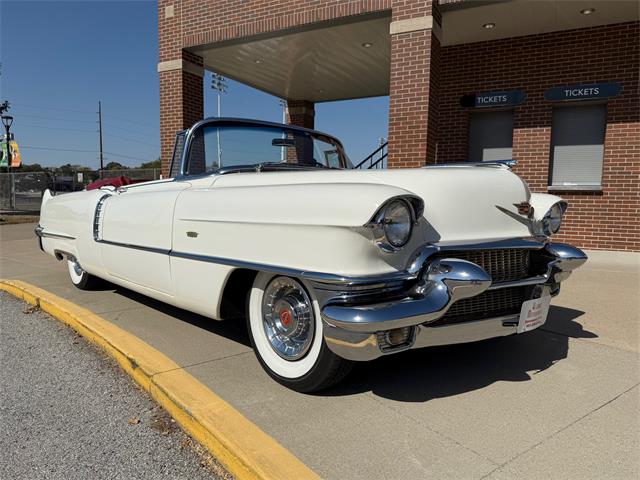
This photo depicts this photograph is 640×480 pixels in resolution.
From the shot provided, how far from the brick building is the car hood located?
4.11 meters

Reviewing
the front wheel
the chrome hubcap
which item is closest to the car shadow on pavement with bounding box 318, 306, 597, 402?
the front wheel

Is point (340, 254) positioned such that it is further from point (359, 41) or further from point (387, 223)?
point (359, 41)

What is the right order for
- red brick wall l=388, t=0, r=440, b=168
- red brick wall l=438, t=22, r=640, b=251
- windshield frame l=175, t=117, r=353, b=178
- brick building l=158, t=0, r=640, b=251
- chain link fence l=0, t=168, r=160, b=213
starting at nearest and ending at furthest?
windshield frame l=175, t=117, r=353, b=178, red brick wall l=388, t=0, r=440, b=168, brick building l=158, t=0, r=640, b=251, red brick wall l=438, t=22, r=640, b=251, chain link fence l=0, t=168, r=160, b=213

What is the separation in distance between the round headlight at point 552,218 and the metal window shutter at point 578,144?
5527mm

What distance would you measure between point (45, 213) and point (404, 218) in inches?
185

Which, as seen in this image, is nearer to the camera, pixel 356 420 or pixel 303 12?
pixel 356 420

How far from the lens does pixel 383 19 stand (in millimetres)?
7520

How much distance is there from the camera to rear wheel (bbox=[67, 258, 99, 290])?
518 cm

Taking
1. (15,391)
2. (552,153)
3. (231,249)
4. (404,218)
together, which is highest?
(552,153)

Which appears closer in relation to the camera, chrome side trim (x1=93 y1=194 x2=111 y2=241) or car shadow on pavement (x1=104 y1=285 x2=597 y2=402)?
car shadow on pavement (x1=104 y1=285 x2=597 y2=402)

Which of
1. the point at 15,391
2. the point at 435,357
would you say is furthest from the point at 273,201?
the point at 15,391

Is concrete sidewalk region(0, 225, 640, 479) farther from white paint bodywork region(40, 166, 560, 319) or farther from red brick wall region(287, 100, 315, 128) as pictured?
red brick wall region(287, 100, 315, 128)

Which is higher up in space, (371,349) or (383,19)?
(383,19)

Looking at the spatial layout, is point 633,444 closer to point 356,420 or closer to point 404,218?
point 356,420
